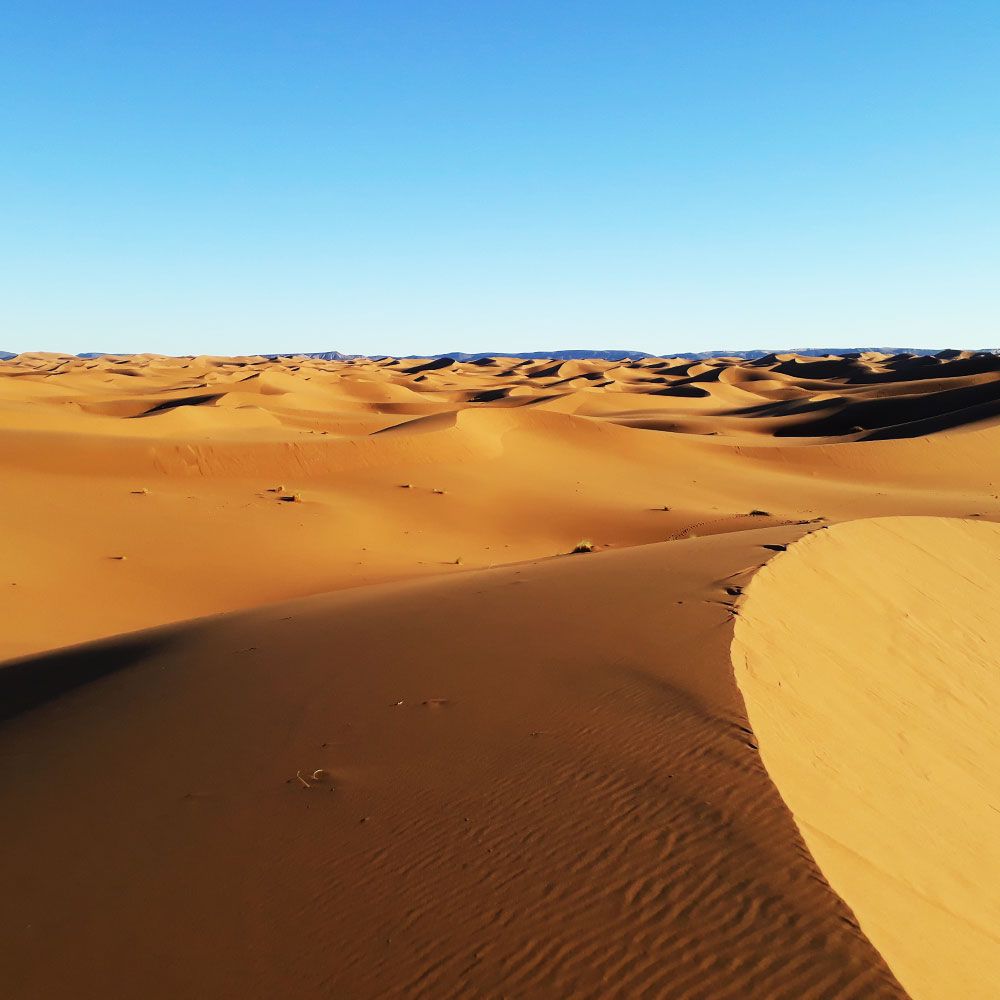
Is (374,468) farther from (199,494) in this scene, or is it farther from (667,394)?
(667,394)

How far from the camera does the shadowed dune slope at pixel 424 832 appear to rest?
289 centimetres

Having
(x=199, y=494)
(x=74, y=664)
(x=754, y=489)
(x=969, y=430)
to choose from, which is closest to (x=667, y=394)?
(x=969, y=430)

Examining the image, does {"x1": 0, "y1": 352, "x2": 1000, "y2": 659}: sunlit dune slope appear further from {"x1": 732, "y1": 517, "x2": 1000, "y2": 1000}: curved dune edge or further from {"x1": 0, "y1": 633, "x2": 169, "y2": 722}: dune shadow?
{"x1": 732, "y1": 517, "x2": 1000, "y2": 1000}: curved dune edge

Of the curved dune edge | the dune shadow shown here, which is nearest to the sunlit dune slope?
the dune shadow

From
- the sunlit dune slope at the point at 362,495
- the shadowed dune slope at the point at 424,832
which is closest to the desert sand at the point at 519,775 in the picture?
the shadowed dune slope at the point at 424,832

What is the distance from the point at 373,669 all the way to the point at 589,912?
3214mm

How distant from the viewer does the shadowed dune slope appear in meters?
2.89

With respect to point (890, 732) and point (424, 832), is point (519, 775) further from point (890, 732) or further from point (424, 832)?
point (890, 732)

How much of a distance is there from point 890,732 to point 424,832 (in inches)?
142

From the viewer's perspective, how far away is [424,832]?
373cm

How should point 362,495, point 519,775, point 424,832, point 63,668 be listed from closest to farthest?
point 424,832, point 519,775, point 63,668, point 362,495

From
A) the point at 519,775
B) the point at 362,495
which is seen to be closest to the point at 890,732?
the point at 519,775

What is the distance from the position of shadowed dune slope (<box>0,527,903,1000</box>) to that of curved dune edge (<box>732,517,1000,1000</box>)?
0.26 meters

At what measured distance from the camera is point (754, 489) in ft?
74.0
